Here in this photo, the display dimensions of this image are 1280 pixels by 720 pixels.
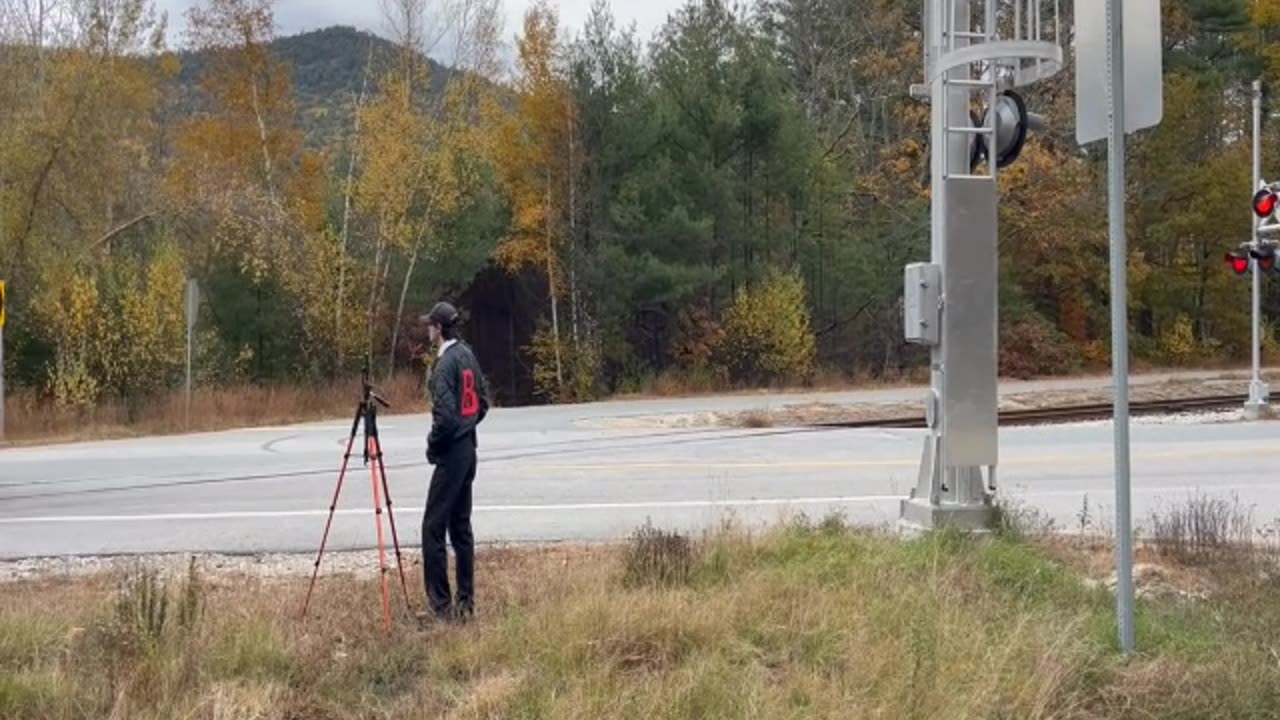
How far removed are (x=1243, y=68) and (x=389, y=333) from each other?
35683 millimetres

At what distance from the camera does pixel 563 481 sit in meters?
14.8

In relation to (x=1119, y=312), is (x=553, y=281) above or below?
above

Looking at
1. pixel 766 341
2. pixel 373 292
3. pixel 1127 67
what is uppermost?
pixel 373 292

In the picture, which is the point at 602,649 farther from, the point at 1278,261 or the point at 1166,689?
the point at 1278,261

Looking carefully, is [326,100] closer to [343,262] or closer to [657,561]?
[343,262]

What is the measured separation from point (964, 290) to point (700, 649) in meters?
3.93

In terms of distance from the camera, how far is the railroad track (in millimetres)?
23469

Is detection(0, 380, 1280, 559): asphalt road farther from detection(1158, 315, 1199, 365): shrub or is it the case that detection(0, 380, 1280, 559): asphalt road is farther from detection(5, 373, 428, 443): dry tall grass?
detection(1158, 315, 1199, 365): shrub

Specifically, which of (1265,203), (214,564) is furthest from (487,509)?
(1265,203)

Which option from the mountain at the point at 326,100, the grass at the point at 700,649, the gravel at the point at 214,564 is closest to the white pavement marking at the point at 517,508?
the gravel at the point at 214,564

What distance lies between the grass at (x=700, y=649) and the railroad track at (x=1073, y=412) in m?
15.7

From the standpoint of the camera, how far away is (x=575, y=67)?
112 ft

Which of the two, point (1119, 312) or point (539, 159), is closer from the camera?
point (1119, 312)

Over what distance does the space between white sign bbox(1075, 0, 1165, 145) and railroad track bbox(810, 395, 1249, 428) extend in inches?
662
